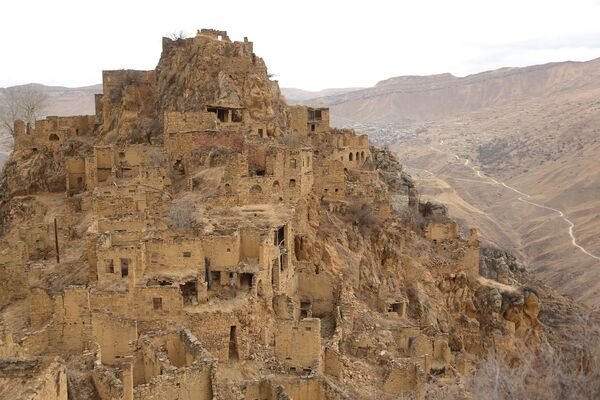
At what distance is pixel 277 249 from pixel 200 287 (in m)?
4.24

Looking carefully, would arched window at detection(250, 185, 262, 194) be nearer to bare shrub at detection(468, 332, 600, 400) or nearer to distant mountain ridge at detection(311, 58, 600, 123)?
bare shrub at detection(468, 332, 600, 400)

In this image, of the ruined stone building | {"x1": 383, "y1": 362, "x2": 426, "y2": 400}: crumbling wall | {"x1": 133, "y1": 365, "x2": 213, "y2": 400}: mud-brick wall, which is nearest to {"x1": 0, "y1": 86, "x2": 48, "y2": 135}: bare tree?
the ruined stone building

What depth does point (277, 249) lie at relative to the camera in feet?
74.2

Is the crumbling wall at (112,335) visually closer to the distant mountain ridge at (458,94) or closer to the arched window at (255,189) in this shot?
the arched window at (255,189)

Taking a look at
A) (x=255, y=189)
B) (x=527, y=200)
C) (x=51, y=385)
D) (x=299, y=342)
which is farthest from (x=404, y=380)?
(x=527, y=200)

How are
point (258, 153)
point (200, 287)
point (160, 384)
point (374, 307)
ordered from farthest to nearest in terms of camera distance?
point (258, 153), point (374, 307), point (200, 287), point (160, 384)

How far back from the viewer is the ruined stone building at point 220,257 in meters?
16.8

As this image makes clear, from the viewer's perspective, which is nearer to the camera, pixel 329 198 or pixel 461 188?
pixel 329 198

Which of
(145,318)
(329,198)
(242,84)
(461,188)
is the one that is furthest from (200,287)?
(461,188)

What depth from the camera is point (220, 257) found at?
20516 millimetres

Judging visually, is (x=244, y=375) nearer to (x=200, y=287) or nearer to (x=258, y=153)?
(x=200, y=287)

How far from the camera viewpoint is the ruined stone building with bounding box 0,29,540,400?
55.3 feet

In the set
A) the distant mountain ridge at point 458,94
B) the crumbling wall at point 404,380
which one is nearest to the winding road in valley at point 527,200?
the crumbling wall at point 404,380

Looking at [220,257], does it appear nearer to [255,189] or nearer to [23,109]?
[255,189]
